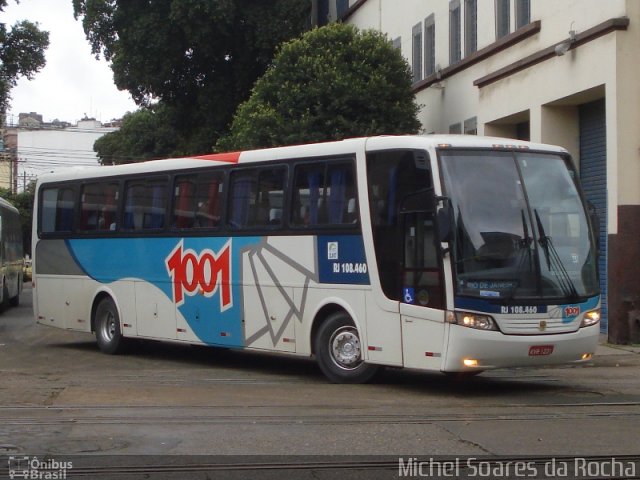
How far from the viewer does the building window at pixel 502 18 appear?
73.5 ft

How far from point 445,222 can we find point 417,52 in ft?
56.5

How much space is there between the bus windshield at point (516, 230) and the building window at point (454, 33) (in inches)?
519

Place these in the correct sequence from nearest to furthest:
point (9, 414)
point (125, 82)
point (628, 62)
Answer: point (9, 414) < point (628, 62) < point (125, 82)

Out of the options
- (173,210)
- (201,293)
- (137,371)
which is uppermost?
(173,210)

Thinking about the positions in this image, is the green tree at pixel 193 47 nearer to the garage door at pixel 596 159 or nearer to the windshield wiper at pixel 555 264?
the garage door at pixel 596 159

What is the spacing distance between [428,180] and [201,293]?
4.86m

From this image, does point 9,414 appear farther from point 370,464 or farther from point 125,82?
point 125,82

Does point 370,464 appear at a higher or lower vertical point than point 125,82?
lower

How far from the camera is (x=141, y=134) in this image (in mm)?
60375

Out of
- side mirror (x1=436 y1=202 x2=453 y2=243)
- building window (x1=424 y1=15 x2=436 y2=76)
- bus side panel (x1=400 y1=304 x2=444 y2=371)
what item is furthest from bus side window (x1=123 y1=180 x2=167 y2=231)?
building window (x1=424 y1=15 x2=436 y2=76)

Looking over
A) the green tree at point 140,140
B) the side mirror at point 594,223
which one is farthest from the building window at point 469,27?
the green tree at point 140,140

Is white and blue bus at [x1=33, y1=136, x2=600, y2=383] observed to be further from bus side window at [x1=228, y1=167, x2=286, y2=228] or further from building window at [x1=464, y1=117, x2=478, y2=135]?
building window at [x1=464, y1=117, x2=478, y2=135]

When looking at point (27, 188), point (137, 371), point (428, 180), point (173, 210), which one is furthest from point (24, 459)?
point (27, 188)

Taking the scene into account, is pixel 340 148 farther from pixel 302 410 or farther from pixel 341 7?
pixel 341 7
